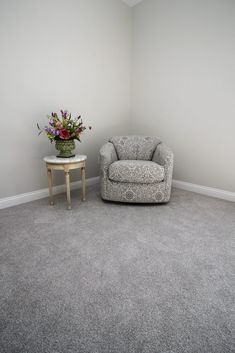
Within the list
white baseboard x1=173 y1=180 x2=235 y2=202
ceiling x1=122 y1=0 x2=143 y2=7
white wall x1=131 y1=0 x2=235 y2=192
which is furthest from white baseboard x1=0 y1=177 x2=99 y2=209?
ceiling x1=122 y1=0 x2=143 y2=7

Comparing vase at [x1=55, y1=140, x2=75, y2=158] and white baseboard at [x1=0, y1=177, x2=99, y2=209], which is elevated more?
vase at [x1=55, y1=140, x2=75, y2=158]

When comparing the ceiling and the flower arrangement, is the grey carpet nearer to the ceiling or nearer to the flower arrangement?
the flower arrangement

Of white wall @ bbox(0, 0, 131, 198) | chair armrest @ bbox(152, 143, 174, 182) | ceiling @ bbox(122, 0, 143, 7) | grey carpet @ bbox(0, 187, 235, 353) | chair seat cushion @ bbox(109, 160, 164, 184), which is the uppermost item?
ceiling @ bbox(122, 0, 143, 7)

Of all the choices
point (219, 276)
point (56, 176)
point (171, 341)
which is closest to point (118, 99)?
point (56, 176)

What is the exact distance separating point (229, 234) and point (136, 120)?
2.44 metres

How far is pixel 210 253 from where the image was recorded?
174cm

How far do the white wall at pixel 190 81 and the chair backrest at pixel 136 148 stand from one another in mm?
475

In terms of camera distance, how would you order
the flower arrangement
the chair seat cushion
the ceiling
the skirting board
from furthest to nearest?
the ceiling, the skirting board, the chair seat cushion, the flower arrangement

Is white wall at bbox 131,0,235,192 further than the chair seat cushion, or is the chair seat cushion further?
white wall at bbox 131,0,235,192

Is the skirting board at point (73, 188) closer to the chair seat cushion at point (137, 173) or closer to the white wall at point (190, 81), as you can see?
the white wall at point (190, 81)

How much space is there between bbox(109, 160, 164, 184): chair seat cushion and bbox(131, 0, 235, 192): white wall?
0.90 m

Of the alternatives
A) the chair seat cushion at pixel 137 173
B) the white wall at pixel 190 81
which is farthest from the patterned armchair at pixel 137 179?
the white wall at pixel 190 81

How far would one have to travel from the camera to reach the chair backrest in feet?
10.1

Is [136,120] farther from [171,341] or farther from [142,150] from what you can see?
[171,341]
